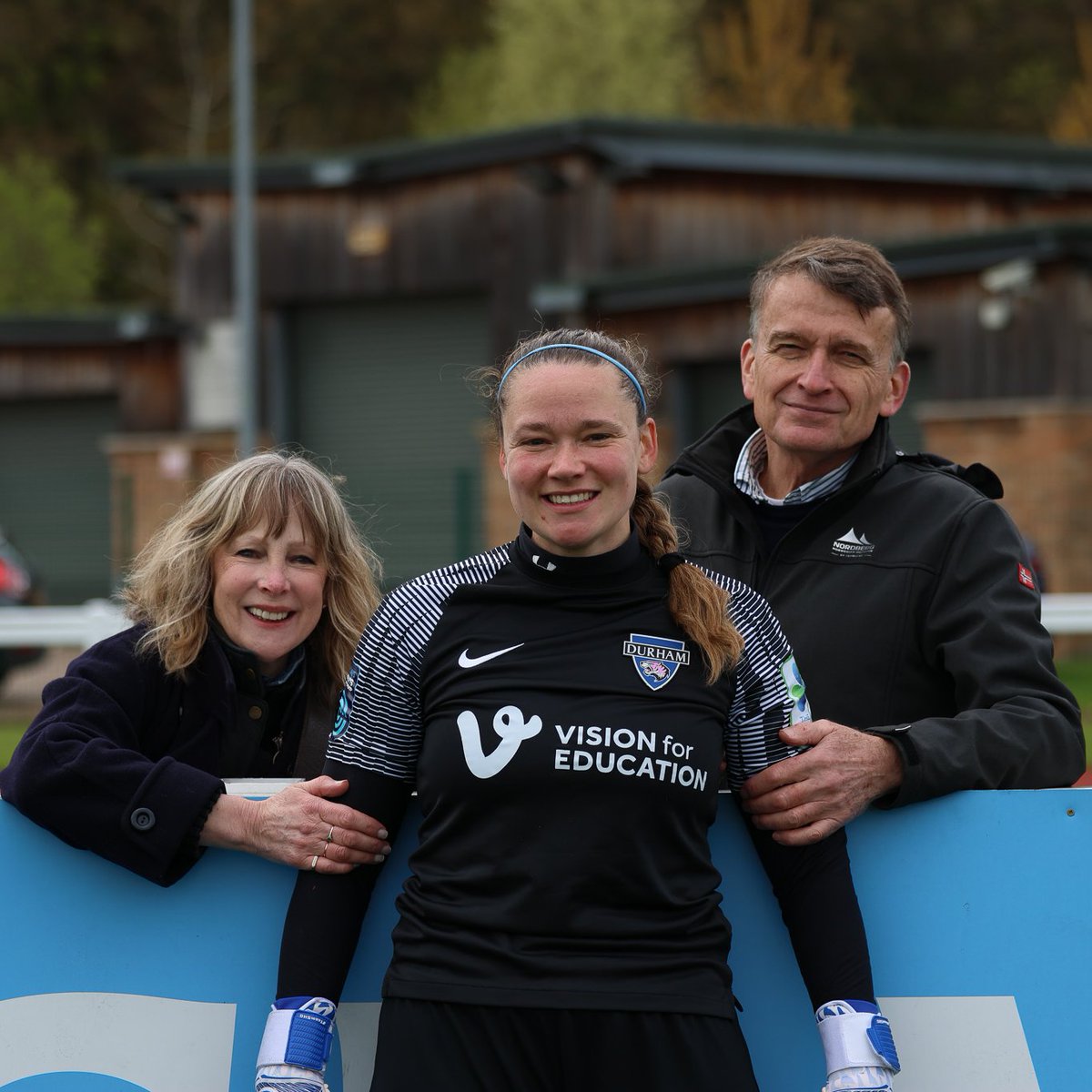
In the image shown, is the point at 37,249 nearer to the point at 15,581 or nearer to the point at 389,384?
the point at 389,384

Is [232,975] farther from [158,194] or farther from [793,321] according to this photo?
[158,194]

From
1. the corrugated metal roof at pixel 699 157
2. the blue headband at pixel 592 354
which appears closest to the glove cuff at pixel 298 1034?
the blue headband at pixel 592 354

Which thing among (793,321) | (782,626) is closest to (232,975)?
(782,626)

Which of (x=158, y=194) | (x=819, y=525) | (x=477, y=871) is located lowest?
(x=477, y=871)

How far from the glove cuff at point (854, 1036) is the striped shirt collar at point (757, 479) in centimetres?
117

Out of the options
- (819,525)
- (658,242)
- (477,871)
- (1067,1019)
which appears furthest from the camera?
(658,242)

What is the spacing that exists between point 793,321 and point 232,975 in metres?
1.73

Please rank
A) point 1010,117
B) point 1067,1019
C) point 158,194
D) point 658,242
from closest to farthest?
point 1067,1019, point 658,242, point 158,194, point 1010,117

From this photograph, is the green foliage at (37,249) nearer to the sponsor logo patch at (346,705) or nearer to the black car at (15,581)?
the black car at (15,581)

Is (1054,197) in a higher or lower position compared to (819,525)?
higher

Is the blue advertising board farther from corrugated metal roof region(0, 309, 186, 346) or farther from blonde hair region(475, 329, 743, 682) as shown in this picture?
corrugated metal roof region(0, 309, 186, 346)

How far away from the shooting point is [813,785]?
110 inches

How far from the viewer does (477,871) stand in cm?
262

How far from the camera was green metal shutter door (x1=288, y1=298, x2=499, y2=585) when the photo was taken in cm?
2328
